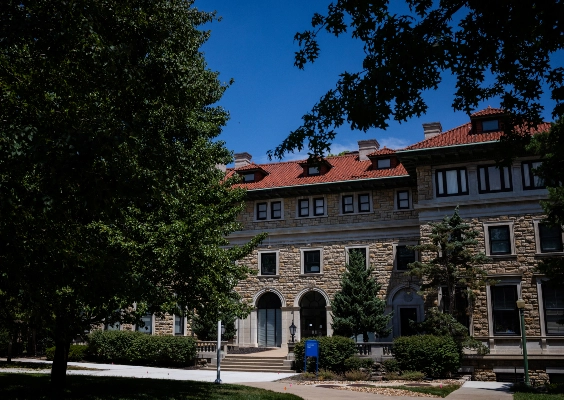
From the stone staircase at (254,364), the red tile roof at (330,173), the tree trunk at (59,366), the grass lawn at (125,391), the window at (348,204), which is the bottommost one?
the stone staircase at (254,364)

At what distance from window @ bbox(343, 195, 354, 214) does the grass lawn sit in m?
18.0

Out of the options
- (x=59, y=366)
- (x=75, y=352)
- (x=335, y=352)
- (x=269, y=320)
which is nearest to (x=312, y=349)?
(x=335, y=352)

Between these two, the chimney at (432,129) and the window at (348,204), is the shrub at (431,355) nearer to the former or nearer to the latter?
the window at (348,204)

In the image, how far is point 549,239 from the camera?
87.0 ft

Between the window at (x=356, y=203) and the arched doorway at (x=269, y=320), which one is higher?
the window at (x=356, y=203)

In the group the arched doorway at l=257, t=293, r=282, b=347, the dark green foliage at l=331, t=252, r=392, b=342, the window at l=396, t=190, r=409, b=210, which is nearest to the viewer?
the dark green foliage at l=331, t=252, r=392, b=342

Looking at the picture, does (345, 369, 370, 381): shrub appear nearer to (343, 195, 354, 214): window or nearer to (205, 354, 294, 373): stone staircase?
(205, 354, 294, 373): stone staircase

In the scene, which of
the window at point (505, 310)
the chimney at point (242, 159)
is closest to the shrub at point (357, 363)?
the window at point (505, 310)

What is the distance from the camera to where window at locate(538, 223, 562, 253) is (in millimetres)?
26344

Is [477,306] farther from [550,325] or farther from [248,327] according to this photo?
[248,327]

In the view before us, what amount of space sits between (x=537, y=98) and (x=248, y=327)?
1114 inches

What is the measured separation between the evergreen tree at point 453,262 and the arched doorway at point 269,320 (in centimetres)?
1094

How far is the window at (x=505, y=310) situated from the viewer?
2612 centimetres

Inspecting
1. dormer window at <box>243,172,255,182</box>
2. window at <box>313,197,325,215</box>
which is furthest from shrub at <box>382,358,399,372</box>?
dormer window at <box>243,172,255,182</box>
